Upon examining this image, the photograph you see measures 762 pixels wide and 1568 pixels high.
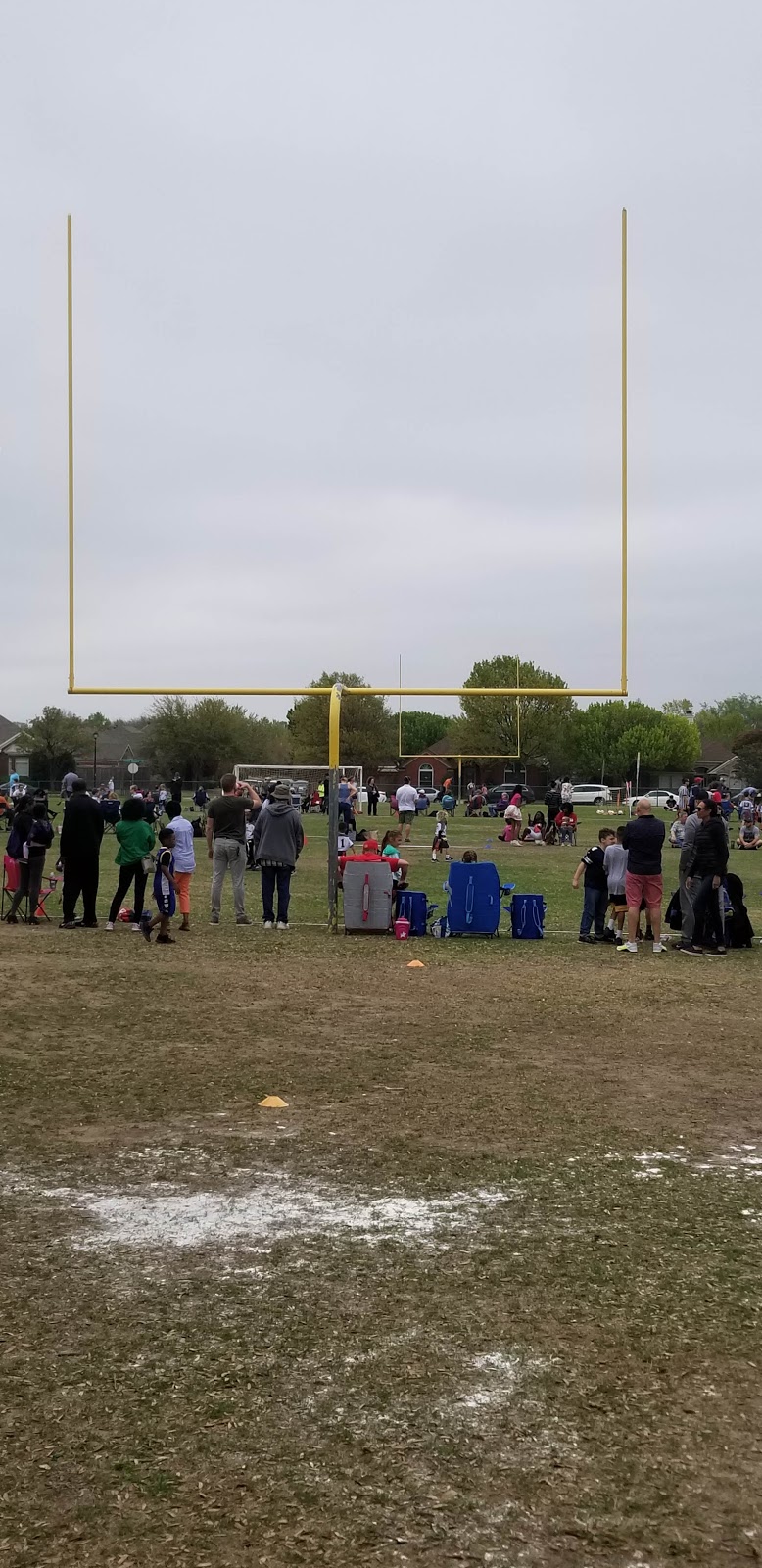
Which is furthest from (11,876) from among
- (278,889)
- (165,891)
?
(278,889)

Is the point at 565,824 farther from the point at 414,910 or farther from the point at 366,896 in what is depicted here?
the point at 366,896

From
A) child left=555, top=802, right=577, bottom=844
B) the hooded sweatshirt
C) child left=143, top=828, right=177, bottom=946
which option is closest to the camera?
child left=143, top=828, right=177, bottom=946

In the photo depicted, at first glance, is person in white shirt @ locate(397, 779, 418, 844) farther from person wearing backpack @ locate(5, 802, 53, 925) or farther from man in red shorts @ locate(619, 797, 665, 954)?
man in red shorts @ locate(619, 797, 665, 954)

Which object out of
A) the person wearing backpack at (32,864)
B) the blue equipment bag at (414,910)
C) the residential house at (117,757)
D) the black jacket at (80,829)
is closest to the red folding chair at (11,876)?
the person wearing backpack at (32,864)

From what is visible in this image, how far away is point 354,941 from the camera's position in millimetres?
15039

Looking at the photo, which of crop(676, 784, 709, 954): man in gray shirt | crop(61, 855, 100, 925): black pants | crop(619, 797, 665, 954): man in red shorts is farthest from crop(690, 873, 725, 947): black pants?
crop(61, 855, 100, 925): black pants

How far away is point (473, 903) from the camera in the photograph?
15875 millimetres

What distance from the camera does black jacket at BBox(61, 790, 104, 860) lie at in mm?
14734

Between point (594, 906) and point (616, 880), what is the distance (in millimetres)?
402

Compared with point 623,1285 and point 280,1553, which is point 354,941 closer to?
point 623,1285

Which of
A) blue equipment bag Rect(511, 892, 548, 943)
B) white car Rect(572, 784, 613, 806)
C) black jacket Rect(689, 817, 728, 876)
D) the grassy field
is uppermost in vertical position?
white car Rect(572, 784, 613, 806)

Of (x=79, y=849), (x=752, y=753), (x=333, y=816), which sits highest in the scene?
(x=752, y=753)

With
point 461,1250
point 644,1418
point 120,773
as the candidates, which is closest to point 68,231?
point 461,1250

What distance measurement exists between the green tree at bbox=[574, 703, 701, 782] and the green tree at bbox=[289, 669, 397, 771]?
17688 mm
